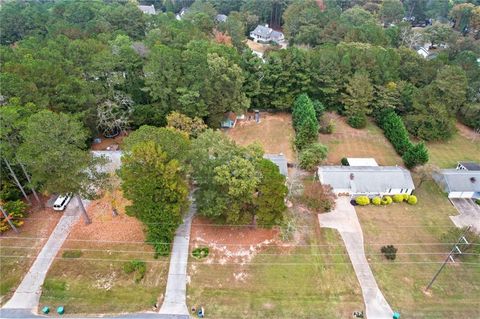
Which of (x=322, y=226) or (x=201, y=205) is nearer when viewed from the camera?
(x=201, y=205)

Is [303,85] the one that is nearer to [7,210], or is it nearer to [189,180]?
[189,180]

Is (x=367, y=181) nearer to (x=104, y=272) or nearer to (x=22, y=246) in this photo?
(x=104, y=272)

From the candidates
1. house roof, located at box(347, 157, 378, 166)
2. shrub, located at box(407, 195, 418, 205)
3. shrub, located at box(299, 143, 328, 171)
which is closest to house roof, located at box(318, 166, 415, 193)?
shrub, located at box(407, 195, 418, 205)

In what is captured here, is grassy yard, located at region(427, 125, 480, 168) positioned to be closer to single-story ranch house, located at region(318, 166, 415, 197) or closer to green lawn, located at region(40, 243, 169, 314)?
single-story ranch house, located at region(318, 166, 415, 197)

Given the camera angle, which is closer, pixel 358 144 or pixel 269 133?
pixel 358 144

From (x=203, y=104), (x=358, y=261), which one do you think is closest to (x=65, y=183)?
(x=203, y=104)

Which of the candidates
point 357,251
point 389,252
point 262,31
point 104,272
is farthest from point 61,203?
point 262,31

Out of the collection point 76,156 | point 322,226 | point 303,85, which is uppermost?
point 76,156
